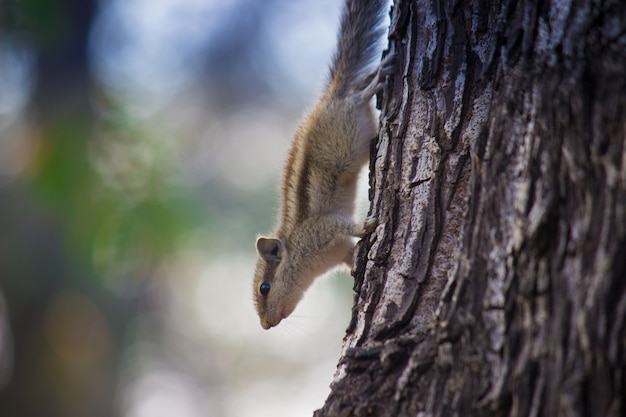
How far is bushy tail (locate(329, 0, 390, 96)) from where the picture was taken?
415 cm

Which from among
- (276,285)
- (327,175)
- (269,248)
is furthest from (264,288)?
(327,175)

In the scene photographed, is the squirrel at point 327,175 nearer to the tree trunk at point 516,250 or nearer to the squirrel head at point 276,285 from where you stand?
the squirrel head at point 276,285

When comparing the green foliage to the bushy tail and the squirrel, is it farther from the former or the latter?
the bushy tail

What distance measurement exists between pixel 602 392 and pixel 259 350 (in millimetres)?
11201

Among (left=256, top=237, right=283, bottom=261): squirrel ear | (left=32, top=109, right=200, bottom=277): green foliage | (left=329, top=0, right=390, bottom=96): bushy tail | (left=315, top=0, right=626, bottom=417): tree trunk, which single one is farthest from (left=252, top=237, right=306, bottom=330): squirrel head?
(left=32, top=109, right=200, bottom=277): green foliage

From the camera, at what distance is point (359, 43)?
4.19 meters

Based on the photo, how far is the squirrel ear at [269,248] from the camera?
453cm

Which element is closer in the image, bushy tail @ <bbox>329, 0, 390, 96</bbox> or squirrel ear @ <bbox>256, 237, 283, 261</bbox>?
bushy tail @ <bbox>329, 0, 390, 96</bbox>

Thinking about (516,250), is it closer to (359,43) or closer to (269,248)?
(359,43)

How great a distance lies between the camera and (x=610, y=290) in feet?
5.09

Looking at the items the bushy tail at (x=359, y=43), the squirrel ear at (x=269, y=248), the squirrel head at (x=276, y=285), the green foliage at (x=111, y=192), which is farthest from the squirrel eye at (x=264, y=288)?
the green foliage at (x=111, y=192)

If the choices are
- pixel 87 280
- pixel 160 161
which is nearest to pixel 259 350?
pixel 87 280

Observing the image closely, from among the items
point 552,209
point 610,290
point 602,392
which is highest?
point 552,209

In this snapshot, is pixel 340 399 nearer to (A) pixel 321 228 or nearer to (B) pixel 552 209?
(B) pixel 552 209
